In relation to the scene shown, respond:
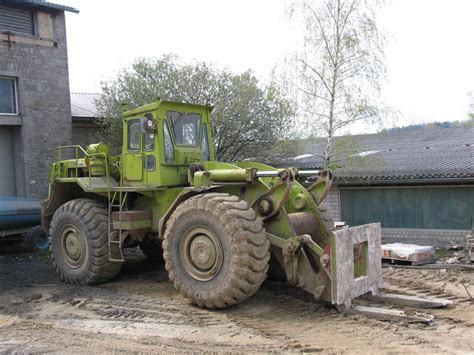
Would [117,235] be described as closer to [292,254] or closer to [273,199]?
[273,199]

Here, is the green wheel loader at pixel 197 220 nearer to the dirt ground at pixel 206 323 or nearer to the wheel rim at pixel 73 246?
the wheel rim at pixel 73 246

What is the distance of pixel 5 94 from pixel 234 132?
646 cm

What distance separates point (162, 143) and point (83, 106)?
36.0 feet

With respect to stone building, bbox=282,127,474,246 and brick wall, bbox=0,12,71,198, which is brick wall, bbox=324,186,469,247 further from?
brick wall, bbox=0,12,71,198

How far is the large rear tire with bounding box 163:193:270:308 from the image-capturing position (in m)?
7.00

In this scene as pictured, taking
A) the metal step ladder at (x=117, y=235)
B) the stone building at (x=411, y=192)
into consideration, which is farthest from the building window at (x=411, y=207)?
the metal step ladder at (x=117, y=235)

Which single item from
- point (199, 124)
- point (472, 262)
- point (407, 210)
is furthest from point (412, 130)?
point (199, 124)

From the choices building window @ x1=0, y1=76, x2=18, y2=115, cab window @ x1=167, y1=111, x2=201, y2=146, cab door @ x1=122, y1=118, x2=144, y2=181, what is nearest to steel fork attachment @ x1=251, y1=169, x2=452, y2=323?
cab window @ x1=167, y1=111, x2=201, y2=146

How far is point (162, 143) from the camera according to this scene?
8859 mm

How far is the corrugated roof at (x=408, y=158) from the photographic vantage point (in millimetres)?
13539

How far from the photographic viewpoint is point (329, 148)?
44.4ft

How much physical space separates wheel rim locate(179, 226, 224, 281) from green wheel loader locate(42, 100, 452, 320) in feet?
0.05

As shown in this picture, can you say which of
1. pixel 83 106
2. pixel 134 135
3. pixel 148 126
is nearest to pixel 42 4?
pixel 83 106

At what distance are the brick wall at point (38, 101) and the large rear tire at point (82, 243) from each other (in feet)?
20.2
